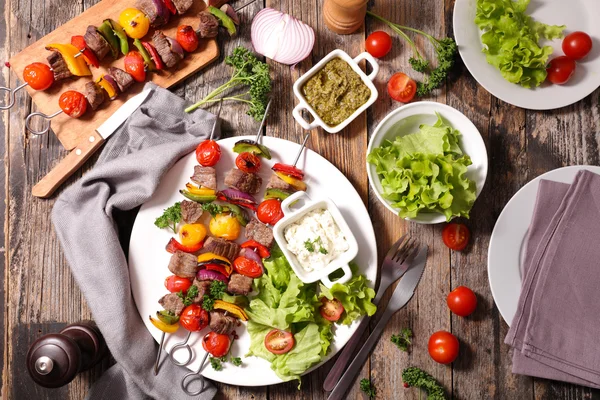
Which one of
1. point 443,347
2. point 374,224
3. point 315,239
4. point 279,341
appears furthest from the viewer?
point 374,224

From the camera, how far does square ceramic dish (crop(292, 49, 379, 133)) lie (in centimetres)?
311

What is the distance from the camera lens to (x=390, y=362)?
3.37 meters

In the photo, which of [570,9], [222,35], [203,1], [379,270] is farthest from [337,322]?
[570,9]

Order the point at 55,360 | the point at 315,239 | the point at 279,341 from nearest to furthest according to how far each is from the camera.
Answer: the point at 55,360, the point at 315,239, the point at 279,341

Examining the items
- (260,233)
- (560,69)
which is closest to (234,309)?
(260,233)

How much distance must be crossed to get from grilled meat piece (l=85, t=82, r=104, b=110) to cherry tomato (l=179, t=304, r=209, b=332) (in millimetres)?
1348

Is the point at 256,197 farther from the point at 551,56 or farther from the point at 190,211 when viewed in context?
the point at 551,56

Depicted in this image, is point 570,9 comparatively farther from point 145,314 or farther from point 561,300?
point 145,314

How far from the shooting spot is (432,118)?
3236mm

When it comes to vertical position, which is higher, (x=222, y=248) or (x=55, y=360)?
(x=222, y=248)

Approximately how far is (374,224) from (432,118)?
750 mm

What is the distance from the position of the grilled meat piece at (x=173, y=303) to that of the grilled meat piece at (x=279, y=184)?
2.79 ft

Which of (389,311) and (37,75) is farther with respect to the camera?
(389,311)

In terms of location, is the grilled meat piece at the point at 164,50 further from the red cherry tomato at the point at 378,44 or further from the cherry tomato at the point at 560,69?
the cherry tomato at the point at 560,69
